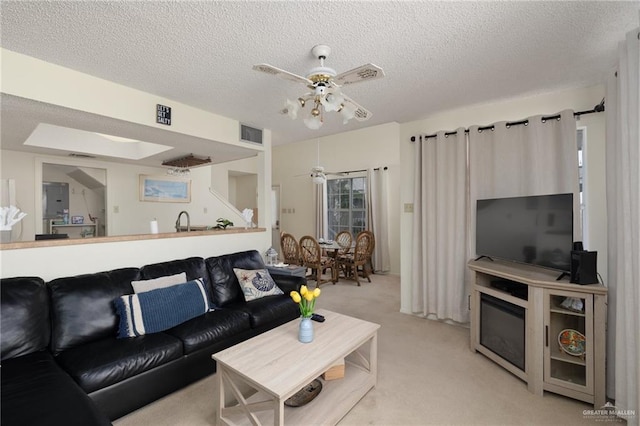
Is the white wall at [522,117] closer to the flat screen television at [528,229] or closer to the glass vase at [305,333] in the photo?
the flat screen television at [528,229]

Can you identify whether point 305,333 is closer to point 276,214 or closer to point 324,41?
point 324,41

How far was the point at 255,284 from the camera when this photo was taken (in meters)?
2.97

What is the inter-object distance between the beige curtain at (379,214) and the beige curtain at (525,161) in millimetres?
2914

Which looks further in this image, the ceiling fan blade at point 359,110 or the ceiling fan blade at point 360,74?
the ceiling fan blade at point 359,110

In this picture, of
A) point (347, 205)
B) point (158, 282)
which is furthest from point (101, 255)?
point (347, 205)

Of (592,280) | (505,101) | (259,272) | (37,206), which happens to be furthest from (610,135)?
(37,206)

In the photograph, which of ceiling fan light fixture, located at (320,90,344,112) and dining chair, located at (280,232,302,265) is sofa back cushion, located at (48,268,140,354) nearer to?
ceiling fan light fixture, located at (320,90,344,112)

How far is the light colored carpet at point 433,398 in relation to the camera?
5.99ft

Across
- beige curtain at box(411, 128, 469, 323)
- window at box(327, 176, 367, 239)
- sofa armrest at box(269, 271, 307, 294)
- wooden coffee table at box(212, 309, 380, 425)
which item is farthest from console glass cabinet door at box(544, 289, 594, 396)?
window at box(327, 176, 367, 239)

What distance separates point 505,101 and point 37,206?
255 inches

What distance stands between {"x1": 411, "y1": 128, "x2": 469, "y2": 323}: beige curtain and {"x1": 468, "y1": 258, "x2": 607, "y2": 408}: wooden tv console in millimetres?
944

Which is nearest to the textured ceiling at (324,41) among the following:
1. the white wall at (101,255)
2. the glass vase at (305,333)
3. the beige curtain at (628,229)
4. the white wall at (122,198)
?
the beige curtain at (628,229)

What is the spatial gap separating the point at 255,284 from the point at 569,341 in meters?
2.60

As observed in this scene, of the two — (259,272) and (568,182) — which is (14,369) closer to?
(259,272)
